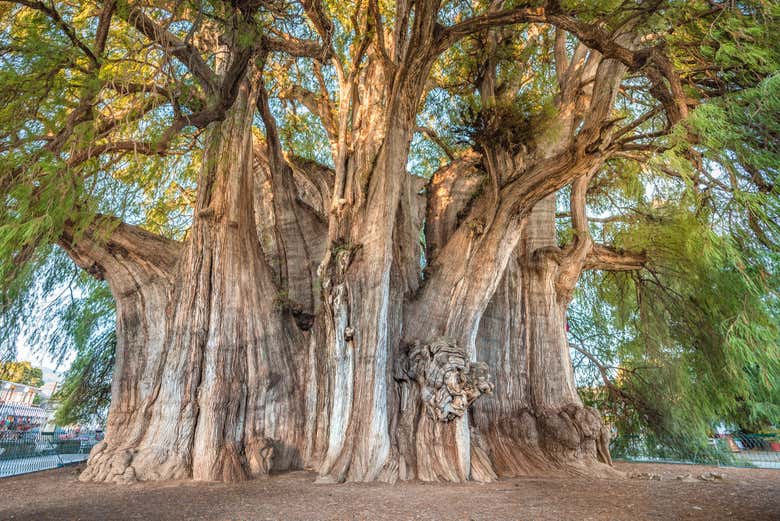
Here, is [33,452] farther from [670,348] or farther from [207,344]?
[670,348]

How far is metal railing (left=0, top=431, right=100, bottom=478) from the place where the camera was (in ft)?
17.6

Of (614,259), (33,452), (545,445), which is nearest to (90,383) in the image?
(33,452)

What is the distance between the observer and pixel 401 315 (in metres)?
5.15

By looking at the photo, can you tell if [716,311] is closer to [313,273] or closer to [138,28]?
[313,273]

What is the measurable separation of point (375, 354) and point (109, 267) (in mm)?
3496

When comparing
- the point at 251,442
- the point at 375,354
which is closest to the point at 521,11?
the point at 375,354

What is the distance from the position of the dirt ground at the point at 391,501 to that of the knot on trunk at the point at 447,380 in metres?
0.71

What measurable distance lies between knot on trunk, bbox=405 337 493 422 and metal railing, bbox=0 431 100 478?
15.9ft

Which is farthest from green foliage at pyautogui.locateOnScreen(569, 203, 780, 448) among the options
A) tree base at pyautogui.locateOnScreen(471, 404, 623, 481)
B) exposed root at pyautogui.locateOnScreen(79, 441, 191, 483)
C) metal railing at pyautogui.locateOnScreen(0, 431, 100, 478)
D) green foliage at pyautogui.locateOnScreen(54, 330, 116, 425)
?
green foliage at pyautogui.locateOnScreen(54, 330, 116, 425)

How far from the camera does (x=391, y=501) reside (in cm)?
319

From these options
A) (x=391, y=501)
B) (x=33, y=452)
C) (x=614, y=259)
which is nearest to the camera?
(x=391, y=501)

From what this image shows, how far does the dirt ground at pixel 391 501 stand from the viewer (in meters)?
2.73

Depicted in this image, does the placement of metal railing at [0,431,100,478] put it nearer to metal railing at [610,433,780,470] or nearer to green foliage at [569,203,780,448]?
green foliage at [569,203,780,448]

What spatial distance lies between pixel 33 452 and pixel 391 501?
598cm
